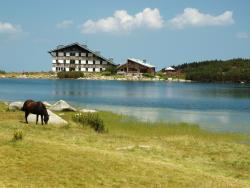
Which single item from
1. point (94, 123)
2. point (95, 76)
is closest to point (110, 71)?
point (95, 76)

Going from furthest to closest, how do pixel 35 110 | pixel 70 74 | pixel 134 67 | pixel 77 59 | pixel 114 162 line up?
pixel 134 67, pixel 77 59, pixel 70 74, pixel 35 110, pixel 114 162

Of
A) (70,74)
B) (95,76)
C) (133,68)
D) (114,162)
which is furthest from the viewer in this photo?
(133,68)

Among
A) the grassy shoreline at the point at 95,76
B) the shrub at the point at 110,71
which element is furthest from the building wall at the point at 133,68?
the grassy shoreline at the point at 95,76

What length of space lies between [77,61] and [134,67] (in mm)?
20913

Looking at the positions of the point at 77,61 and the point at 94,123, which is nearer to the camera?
the point at 94,123

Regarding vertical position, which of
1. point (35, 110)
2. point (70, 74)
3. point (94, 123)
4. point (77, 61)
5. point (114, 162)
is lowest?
point (114, 162)

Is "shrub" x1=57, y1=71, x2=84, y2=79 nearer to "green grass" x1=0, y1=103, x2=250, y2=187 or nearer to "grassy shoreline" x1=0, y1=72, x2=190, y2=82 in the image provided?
"grassy shoreline" x1=0, y1=72, x2=190, y2=82

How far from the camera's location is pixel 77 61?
17162 centimetres

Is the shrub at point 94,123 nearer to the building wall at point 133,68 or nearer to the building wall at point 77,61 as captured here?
the building wall at point 133,68

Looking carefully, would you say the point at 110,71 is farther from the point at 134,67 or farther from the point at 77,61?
the point at 77,61

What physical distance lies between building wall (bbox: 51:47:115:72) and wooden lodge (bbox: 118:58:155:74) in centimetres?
581

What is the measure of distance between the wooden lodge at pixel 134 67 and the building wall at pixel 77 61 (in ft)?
19.1

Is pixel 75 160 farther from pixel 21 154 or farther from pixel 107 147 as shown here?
pixel 107 147

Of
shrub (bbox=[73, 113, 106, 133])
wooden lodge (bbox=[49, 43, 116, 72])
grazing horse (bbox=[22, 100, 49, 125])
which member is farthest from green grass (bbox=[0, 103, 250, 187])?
wooden lodge (bbox=[49, 43, 116, 72])
